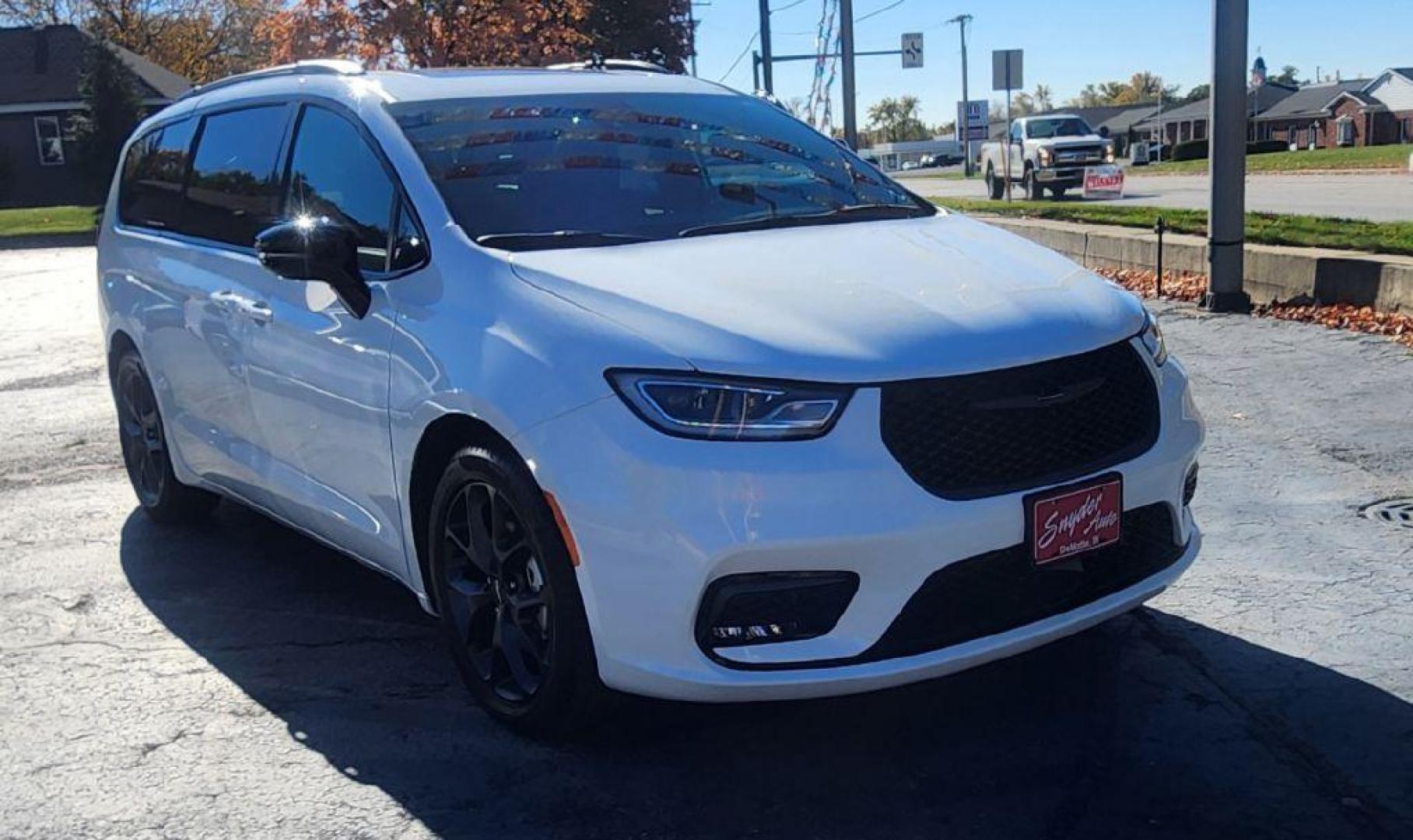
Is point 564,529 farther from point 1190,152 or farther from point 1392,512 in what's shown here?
point 1190,152

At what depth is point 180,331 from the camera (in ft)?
18.1

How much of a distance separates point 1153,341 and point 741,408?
131 centimetres

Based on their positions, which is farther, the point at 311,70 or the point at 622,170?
the point at 311,70

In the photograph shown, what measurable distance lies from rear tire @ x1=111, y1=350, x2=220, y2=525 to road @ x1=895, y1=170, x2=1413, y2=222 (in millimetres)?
13793

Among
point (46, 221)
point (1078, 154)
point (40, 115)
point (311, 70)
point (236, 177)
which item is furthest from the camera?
point (40, 115)

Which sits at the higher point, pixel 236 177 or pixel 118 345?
pixel 236 177

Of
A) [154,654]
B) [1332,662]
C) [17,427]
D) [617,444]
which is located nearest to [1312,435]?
[1332,662]

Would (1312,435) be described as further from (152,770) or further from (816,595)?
(152,770)

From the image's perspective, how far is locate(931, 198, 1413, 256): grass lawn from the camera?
11117 mm

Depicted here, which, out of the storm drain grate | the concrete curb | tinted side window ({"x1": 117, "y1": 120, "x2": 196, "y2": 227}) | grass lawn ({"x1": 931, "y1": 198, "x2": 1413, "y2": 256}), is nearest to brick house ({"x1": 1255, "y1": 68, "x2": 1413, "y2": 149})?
grass lawn ({"x1": 931, "y1": 198, "x2": 1413, "y2": 256})

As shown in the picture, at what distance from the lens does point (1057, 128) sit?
110 ft

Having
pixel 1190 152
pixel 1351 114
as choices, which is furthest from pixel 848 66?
pixel 1351 114

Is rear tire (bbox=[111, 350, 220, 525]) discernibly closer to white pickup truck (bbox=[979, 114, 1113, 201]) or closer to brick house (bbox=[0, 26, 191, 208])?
white pickup truck (bbox=[979, 114, 1113, 201])

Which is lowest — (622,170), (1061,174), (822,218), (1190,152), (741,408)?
(1190,152)
